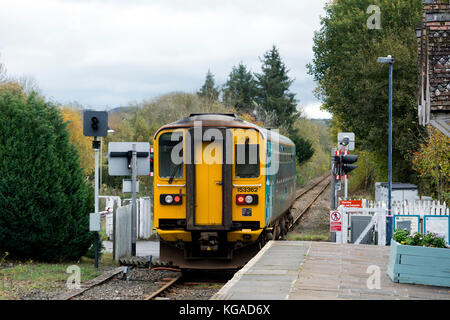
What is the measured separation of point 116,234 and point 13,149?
10.2 ft

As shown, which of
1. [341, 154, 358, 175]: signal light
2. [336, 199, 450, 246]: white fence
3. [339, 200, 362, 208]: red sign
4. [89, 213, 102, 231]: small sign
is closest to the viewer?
[89, 213, 102, 231]: small sign

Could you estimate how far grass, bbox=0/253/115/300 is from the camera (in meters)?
10.3

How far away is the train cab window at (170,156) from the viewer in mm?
12477

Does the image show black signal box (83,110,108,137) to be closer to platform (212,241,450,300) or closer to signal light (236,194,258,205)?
signal light (236,194,258,205)

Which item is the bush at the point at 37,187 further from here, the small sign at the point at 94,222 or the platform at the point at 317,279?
the platform at the point at 317,279

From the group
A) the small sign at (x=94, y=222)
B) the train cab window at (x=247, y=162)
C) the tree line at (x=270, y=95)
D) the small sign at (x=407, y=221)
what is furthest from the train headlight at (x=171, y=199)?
the tree line at (x=270, y=95)

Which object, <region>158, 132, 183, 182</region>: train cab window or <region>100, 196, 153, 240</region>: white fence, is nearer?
<region>158, 132, 183, 182</region>: train cab window

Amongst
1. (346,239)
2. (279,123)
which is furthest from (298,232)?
(279,123)

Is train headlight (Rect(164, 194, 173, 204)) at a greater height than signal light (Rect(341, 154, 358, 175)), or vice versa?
signal light (Rect(341, 154, 358, 175))

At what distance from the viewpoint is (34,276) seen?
11469 mm

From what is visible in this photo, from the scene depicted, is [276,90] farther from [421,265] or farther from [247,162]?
[421,265]

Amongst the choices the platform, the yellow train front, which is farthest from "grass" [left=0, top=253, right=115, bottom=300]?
the platform

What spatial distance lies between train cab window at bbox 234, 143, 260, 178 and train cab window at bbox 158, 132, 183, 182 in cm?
119

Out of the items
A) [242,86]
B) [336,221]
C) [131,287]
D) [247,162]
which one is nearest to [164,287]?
[131,287]
